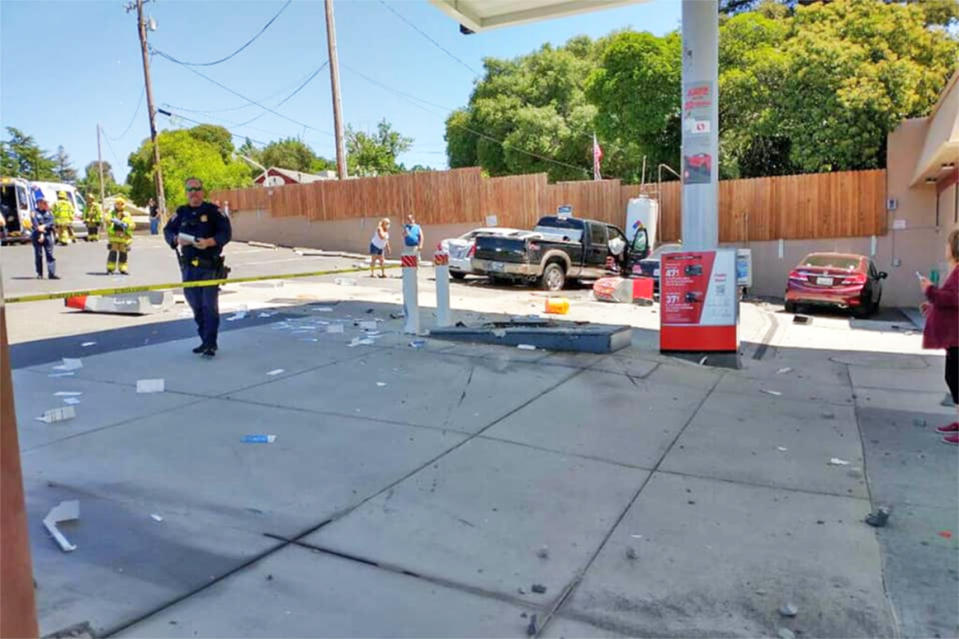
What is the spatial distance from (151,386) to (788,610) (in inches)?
242

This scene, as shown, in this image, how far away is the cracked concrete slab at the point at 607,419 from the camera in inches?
227

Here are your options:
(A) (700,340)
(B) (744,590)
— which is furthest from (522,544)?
(A) (700,340)

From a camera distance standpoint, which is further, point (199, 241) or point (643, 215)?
point (643, 215)

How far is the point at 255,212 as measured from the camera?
32.9 meters

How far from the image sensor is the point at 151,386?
712 cm

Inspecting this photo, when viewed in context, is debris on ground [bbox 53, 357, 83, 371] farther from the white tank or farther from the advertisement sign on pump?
the white tank

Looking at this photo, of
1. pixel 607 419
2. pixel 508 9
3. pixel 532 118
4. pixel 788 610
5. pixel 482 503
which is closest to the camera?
pixel 788 610

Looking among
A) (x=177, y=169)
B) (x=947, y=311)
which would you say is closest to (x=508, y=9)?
(x=947, y=311)

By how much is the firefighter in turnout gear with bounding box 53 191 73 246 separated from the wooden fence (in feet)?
26.8

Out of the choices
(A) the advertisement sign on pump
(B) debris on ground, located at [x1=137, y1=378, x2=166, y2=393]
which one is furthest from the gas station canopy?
(B) debris on ground, located at [x1=137, y1=378, x2=166, y2=393]

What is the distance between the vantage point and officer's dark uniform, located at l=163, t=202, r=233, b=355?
820 centimetres

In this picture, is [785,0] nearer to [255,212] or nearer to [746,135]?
[746,135]

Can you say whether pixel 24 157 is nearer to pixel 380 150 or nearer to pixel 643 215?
pixel 380 150

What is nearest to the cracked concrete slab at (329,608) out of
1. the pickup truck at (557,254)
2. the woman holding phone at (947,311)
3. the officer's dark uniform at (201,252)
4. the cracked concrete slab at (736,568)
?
the cracked concrete slab at (736,568)
